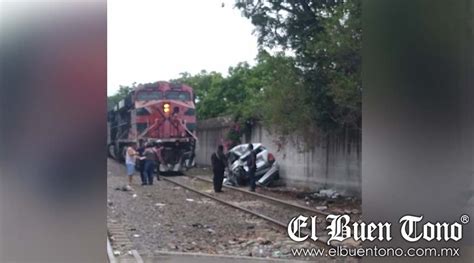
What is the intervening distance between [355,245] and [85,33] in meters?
2.01

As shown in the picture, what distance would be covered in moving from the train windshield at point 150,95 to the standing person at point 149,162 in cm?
30

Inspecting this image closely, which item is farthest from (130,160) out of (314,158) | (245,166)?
(314,158)

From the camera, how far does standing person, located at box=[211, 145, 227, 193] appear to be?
4.18 m

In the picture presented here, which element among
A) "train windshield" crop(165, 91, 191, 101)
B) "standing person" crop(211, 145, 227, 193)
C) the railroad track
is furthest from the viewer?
"standing person" crop(211, 145, 227, 193)

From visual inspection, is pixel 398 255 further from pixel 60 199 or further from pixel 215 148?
pixel 60 199

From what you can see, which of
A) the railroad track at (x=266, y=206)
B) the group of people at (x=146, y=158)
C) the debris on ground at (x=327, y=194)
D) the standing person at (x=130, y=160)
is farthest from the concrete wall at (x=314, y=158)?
the standing person at (x=130, y=160)

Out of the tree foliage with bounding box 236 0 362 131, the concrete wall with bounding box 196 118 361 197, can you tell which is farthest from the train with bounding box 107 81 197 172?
the tree foliage with bounding box 236 0 362 131

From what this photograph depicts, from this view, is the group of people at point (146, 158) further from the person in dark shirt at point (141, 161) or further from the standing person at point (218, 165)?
the standing person at point (218, 165)

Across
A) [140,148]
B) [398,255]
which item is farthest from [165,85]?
[398,255]

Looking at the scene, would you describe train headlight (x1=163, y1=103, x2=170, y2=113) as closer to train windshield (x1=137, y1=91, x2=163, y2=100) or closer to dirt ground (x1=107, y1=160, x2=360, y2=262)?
train windshield (x1=137, y1=91, x2=163, y2=100)

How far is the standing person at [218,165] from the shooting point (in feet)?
13.7

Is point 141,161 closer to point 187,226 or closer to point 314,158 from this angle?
point 187,226

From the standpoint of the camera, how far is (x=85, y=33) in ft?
12.7

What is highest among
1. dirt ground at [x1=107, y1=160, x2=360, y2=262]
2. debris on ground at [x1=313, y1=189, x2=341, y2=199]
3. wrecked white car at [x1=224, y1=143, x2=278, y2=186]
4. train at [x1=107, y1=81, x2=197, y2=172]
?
train at [x1=107, y1=81, x2=197, y2=172]
